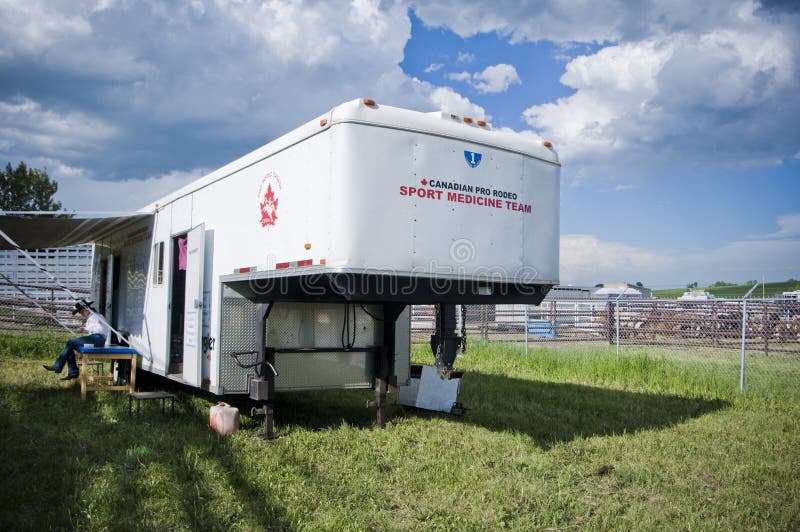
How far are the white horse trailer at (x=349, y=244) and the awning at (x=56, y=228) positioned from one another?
1.78 m

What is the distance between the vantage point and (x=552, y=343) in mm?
21328

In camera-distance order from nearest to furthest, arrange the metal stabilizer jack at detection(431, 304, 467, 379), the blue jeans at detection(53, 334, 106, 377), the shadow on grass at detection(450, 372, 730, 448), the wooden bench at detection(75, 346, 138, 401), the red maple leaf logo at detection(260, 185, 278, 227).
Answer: the red maple leaf logo at detection(260, 185, 278, 227)
the metal stabilizer jack at detection(431, 304, 467, 379)
the shadow on grass at detection(450, 372, 730, 448)
the wooden bench at detection(75, 346, 138, 401)
the blue jeans at detection(53, 334, 106, 377)

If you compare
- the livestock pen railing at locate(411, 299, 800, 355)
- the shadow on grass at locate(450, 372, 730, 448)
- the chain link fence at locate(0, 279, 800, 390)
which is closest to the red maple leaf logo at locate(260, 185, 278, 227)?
the shadow on grass at locate(450, 372, 730, 448)

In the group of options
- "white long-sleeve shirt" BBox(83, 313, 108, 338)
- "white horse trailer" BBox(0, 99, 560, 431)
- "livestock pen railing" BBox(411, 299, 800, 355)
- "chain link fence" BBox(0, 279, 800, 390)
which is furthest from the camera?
"livestock pen railing" BBox(411, 299, 800, 355)

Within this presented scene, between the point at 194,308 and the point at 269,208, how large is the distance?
1.86 m

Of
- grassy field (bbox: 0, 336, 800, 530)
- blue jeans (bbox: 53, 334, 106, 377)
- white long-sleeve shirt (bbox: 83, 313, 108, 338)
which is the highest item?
white long-sleeve shirt (bbox: 83, 313, 108, 338)

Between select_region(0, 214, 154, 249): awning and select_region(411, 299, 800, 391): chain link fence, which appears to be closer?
select_region(0, 214, 154, 249): awning

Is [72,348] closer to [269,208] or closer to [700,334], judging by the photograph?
[269,208]

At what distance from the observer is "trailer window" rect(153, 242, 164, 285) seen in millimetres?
9438

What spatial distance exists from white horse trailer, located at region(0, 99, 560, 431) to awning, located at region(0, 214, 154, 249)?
1.78 metres

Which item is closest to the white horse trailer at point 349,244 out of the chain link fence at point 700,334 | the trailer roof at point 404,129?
the trailer roof at point 404,129

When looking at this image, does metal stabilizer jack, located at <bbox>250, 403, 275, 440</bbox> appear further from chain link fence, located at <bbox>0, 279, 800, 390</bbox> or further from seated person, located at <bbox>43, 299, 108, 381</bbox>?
chain link fence, located at <bbox>0, 279, 800, 390</bbox>

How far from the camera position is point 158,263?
31.4 feet

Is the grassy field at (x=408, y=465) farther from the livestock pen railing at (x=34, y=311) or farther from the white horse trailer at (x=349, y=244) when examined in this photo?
the livestock pen railing at (x=34, y=311)
